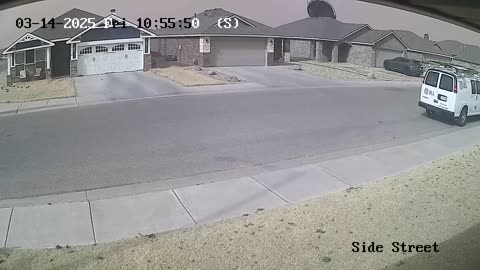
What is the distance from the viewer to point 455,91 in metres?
5.29

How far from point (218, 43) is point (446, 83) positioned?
298 cm

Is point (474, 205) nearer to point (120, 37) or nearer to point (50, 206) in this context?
point (120, 37)

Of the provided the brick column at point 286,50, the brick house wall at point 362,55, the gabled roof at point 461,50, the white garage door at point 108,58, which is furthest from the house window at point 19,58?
the gabled roof at point 461,50

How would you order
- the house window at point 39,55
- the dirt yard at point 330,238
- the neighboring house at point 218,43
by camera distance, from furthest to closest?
1. the neighboring house at point 218,43
2. the house window at point 39,55
3. the dirt yard at point 330,238

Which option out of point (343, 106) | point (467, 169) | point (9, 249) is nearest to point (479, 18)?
point (467, 169)

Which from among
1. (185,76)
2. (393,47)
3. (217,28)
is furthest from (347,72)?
(185,76)

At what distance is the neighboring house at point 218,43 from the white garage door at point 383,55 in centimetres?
Result: 139

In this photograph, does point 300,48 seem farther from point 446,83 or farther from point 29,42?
point 29,42

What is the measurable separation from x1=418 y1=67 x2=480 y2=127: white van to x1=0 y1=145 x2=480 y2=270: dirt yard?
0.61 m

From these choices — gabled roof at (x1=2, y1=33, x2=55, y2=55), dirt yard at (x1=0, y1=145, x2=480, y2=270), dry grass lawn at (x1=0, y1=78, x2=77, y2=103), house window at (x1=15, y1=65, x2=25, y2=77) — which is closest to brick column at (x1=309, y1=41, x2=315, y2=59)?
dirt yard at (x1=0, y1=145, x2=480, y2=270)

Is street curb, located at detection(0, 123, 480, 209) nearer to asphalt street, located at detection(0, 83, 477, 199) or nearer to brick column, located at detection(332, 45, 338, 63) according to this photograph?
asphalt street, located at detection(0, 83, 477, 199)

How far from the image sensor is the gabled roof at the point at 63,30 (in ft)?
13.0

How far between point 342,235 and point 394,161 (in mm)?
2195

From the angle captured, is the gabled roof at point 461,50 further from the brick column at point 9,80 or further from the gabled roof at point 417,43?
the brick column at point 9,80
